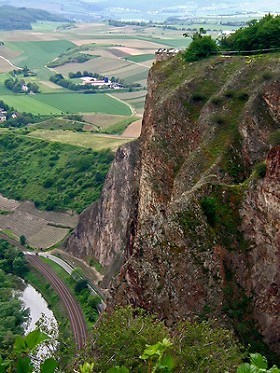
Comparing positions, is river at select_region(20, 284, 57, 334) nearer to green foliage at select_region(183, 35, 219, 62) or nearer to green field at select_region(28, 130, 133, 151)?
green foliage at select_region(183, 35, 219, 62)

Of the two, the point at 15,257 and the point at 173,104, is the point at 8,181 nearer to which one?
the point at 15,257

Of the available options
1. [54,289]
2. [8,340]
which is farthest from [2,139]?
[8,340]

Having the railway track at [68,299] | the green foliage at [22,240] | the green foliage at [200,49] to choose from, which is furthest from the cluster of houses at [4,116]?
the green foliage at [200,49]

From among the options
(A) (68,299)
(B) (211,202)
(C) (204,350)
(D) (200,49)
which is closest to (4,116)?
(A) (68,299)

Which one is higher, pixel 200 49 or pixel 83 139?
pixel 200 49

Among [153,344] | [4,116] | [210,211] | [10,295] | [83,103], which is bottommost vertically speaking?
[10,295]

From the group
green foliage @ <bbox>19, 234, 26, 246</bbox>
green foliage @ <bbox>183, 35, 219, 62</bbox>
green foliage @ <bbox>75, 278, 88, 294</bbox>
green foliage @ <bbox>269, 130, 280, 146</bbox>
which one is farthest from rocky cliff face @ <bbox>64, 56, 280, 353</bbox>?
green foliage @ <bbox>19, 234, 26, 246</bbox>

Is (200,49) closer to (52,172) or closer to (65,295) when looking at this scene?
(65,295)
